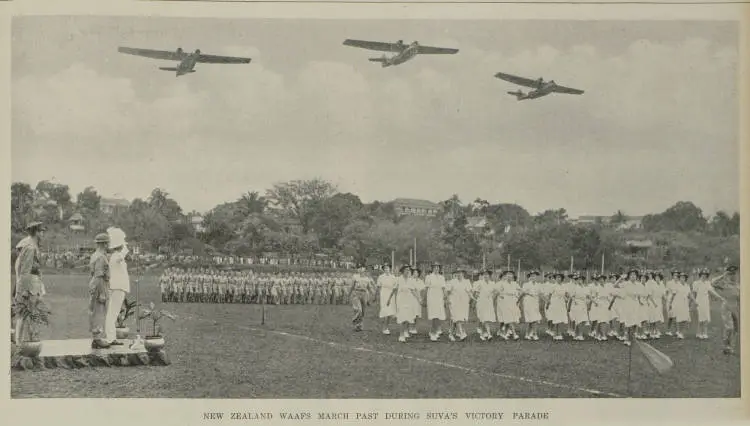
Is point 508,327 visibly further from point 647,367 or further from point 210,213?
point 210,213

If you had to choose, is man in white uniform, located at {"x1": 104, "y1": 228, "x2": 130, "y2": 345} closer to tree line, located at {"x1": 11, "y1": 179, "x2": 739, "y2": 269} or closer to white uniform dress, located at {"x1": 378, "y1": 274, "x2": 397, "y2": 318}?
tree line, located at {"x1": 11, "y1": 179, "x2": 739, "y2": 269}

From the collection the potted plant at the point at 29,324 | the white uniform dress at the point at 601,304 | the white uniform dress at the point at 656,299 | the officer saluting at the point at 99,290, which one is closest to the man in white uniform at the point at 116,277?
the officer saluting at the point at 99,290

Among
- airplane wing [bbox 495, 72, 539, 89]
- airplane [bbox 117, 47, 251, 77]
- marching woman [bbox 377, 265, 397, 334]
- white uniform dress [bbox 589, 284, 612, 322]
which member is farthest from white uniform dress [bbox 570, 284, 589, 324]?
airplane [bbox 117, 47, 251, 77]

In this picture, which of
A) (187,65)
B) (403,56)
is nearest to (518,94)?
(403,56)

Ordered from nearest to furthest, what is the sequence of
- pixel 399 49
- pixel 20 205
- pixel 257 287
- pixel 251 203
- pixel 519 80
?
pixel 20 205, pixel 399 49, pixel 519 80, pixel 251 203, pixel 257 287

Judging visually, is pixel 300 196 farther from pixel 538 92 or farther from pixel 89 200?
pixel 538 92

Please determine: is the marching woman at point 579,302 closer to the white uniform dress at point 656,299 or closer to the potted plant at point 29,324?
the white uniform dress at point 656,299
